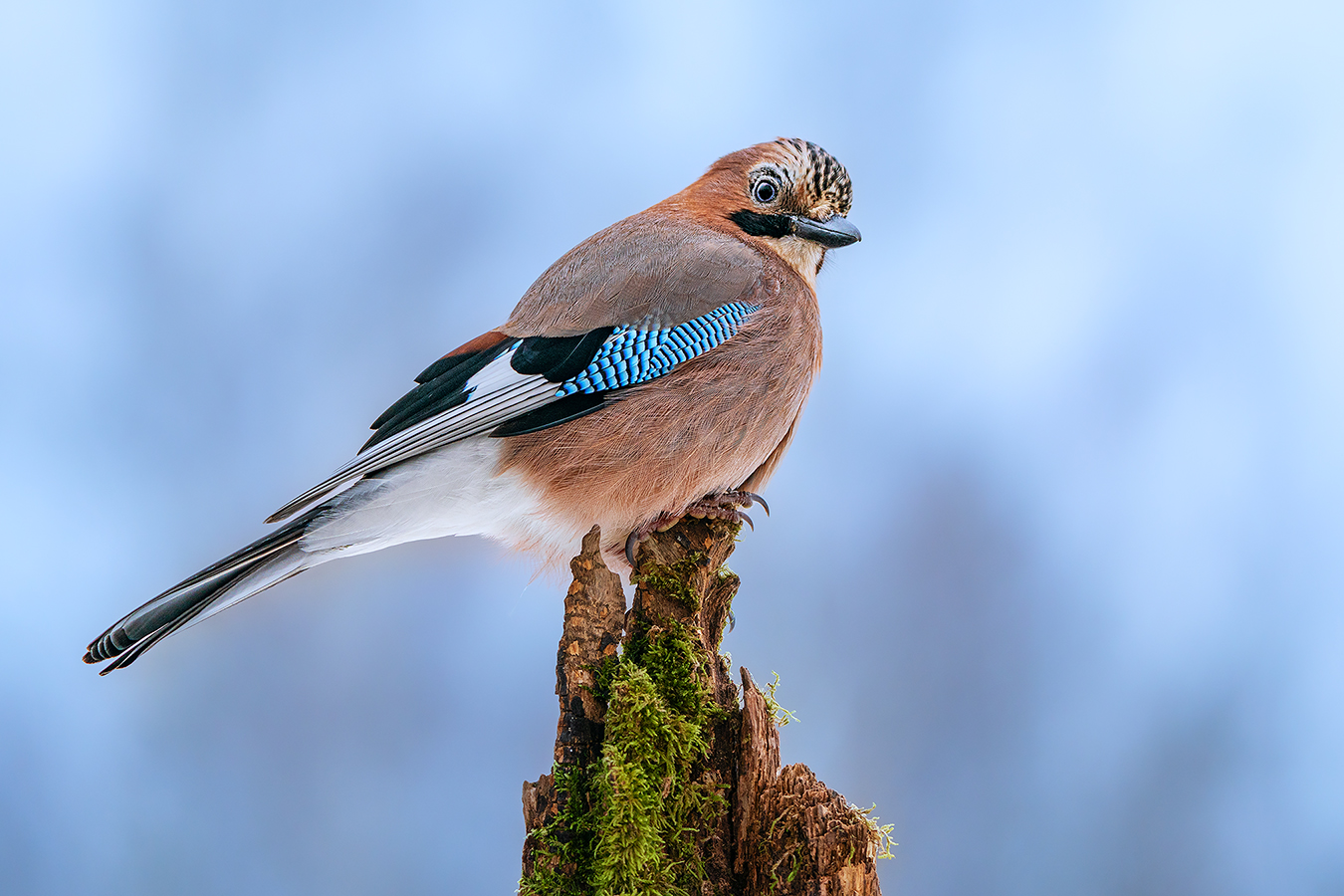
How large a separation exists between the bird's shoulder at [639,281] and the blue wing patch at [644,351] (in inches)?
1.5

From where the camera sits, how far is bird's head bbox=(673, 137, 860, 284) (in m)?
3.32

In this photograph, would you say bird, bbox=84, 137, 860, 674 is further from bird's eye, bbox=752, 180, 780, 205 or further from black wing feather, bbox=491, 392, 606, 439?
bird's eye, bbox=752, 180, 780, 205

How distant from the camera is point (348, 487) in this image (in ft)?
9.11

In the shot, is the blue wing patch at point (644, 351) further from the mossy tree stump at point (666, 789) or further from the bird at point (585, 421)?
the mossy tree stump at point (666, 789)

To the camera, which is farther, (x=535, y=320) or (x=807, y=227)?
(x=807, y=227)

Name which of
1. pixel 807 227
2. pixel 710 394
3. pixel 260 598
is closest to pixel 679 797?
pixel 710 394

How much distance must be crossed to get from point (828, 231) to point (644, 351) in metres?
0.85

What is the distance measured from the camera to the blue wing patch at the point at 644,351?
284cm

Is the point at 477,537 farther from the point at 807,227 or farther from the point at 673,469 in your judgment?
the point at 807,227

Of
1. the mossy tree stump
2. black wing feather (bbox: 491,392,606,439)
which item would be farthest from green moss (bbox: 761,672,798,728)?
black wing feather (bbox: 491,392,606,439)

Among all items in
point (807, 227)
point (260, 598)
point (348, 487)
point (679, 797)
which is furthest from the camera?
point (260, 598)

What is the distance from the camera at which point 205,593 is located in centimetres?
256

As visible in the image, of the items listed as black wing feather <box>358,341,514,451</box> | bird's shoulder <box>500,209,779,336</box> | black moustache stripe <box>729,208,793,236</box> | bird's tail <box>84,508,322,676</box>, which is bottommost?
bird's tail <box>84,508,322,676</box>

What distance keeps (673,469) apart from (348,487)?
91 centimetres
